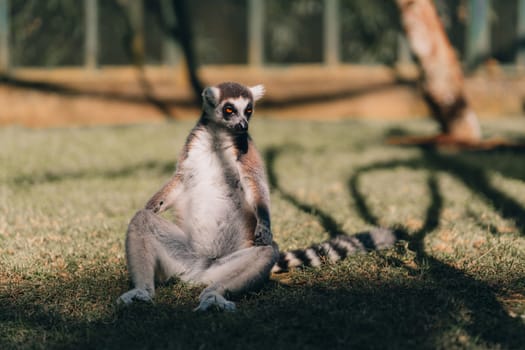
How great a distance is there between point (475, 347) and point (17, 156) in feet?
24.1

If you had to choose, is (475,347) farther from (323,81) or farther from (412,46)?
(323,81)

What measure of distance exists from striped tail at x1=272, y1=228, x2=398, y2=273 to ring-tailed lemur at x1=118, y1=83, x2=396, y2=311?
1.12 ft

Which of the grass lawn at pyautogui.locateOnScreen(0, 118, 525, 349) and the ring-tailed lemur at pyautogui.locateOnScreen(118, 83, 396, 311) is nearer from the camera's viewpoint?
the grass lawn at pyautogui.locateOnScreen(0, 118, 525, 349)

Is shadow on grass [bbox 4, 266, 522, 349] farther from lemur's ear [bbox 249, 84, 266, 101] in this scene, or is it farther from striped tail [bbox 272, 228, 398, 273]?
lemur's ear [bbox 249, 84, 266, 101]

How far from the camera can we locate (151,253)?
389 centimetres

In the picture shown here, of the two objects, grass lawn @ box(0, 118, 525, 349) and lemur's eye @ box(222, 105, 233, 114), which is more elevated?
lemur's eye @ box(222, 105, 233, 114)

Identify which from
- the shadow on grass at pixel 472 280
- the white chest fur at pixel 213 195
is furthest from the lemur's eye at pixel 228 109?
the shadow on grass at pixel 472 280

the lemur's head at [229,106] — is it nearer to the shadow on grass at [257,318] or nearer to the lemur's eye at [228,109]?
the lemur's eye at [228,109]

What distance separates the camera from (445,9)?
48.0ft

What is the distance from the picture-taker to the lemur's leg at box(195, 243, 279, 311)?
12.0 feet

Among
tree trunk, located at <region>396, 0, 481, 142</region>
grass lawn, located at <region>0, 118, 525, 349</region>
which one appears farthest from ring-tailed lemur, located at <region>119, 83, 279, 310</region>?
tree trunk, located at <region>396, 0, 481, 142</region>

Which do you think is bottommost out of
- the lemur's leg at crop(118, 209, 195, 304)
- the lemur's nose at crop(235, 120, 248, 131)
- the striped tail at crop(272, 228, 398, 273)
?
the striped tail at crop(272, 228, 398, 273)

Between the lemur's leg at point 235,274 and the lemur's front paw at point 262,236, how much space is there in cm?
4

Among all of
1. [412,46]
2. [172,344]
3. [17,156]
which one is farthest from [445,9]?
[172,344]
